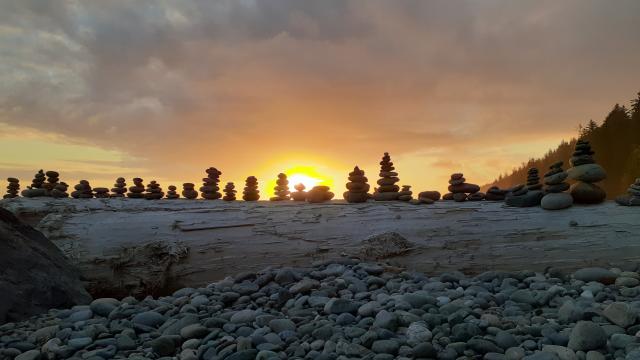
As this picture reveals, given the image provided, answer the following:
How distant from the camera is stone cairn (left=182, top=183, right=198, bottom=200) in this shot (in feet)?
36.0

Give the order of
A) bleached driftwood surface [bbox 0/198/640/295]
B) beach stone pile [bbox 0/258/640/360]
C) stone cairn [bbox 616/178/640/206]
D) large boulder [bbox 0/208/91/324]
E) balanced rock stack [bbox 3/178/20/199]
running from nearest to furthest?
1. beach stone pile [bbox 0/258/640/360]
2. large boulder [bbox 0/208/91/324]
3. bleached driftwood surface [bbox 0/198/640/295]
4. stone cairn [bbox 616/178/640/206]
5. balanced rock stack [bbox 3/178/20/199]

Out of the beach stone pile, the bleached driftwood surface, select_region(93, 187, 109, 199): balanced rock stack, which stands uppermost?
select_region(93, 187, 109, 199): balanced rock stack

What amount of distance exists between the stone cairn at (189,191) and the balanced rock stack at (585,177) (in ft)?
24.6

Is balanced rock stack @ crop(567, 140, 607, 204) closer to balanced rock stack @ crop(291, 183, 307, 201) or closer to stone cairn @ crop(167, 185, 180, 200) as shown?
Answer: balanced rock stack @ crop(291, 183, 307, 201)

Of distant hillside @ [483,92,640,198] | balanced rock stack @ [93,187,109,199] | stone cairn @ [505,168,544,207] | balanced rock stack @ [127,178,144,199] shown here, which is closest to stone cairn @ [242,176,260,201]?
Result: balanced rock stack @ [127,178,144,199]

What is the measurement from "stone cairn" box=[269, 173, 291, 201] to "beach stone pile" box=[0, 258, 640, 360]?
358 centimetres

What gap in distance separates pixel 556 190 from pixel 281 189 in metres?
5.31

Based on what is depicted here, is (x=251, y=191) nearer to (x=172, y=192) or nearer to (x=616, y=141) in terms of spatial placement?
(x=172, y=192)

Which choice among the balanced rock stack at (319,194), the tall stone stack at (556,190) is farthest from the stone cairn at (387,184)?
the tall stone stack at (556,190)

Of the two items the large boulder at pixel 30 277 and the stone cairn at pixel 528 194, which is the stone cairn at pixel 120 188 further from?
the stone cairn at pixel 528 194

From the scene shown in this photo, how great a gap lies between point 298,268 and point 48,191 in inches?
268

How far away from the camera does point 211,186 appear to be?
1074 centimetres

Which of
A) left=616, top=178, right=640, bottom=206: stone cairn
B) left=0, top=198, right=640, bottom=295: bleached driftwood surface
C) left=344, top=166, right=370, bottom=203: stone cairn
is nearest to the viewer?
left=0, top=198, right=640, bottom=295: bleached driftwood surface

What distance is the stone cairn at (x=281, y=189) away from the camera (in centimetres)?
1060
